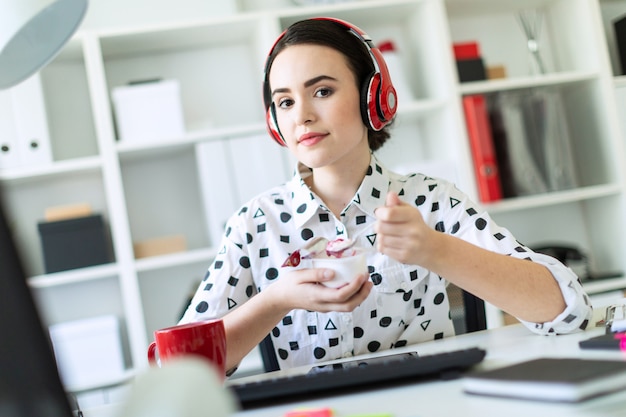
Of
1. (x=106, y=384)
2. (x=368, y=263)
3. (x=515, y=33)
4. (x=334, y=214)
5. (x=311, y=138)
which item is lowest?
(x=106, y=384)

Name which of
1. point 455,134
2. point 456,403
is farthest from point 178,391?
point 455,134

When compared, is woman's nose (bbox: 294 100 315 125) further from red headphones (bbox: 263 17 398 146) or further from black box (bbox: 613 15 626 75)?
black box (bbox: 613 15 626 75)

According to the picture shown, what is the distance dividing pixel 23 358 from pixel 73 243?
7.79 ft

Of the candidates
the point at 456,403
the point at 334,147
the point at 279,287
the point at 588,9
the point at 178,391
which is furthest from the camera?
the point at 588,9

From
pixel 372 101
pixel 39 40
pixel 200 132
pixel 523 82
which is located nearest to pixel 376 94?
pixel 372 101

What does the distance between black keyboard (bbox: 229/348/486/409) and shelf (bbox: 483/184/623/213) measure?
204cm

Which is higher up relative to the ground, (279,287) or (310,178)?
(310,178)

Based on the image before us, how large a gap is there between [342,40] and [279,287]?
57cm

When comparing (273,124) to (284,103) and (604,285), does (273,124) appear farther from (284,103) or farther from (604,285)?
(604,285)

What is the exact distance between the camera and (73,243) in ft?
8.87

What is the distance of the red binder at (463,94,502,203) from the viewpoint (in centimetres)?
288

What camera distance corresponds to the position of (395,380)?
36.1 inches

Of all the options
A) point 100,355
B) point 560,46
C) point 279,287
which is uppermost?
point 560,46

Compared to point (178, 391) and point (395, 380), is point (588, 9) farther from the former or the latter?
point (178, 391)
